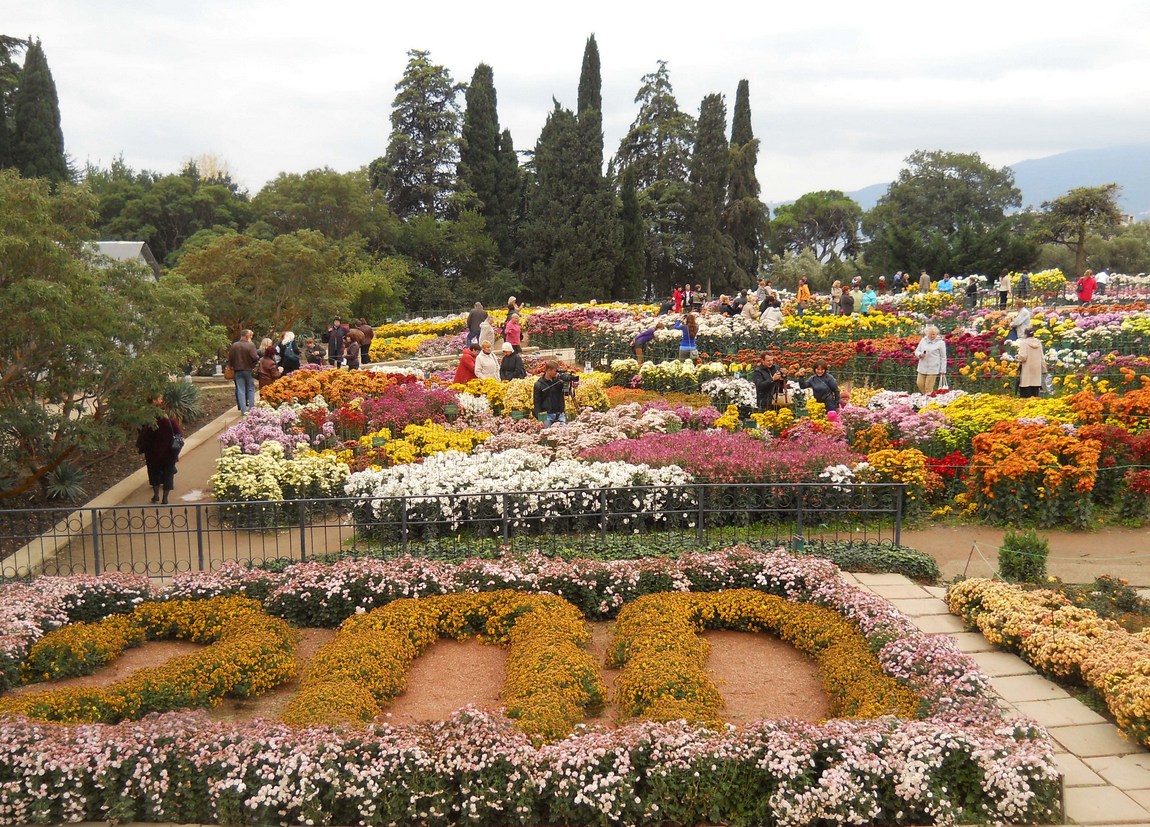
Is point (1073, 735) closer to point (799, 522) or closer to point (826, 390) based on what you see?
point (799, 522)

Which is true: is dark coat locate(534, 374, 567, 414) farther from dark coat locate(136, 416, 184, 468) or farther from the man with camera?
dark coat locate(136, 416, 184, 468)

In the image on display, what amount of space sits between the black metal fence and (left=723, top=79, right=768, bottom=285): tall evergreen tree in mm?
41242

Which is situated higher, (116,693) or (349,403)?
(349,403)

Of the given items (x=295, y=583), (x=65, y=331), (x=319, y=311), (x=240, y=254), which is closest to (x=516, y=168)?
(x=319, y=311)

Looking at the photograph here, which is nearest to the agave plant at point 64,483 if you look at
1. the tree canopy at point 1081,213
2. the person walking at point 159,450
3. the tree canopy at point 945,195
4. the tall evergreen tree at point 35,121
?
the person walking at point 159,450

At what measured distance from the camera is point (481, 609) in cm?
852

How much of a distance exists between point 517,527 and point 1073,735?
608 cm

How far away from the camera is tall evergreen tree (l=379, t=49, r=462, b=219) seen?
4928 cm

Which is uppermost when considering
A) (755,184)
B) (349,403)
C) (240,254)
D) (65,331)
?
(755,184)

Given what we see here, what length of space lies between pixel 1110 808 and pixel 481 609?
5011 mm

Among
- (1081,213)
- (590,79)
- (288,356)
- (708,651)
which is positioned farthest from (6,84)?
(1081,213)

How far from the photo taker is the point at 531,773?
5566 mm

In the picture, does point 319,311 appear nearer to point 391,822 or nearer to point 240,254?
point 240,254

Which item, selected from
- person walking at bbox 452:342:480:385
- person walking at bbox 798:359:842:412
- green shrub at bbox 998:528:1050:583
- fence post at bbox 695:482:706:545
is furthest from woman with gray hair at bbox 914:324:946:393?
person walking at bbox 452:342:480:385
